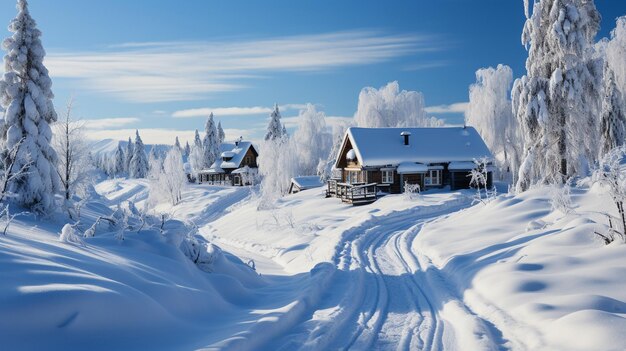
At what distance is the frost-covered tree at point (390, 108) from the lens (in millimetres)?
55438

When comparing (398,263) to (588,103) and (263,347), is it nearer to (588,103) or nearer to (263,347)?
(263,347)

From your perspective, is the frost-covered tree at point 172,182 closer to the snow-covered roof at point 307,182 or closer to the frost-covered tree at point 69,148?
the snow-covered roof at point 307,182

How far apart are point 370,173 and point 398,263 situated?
79.9ft

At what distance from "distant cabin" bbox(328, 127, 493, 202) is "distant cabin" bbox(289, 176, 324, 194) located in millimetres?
10970

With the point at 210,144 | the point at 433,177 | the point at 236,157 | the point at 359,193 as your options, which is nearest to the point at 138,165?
the point at 210,144

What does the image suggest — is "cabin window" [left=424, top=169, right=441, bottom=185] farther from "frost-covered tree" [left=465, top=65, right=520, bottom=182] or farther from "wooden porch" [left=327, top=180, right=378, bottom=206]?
"frost-covered tree" [left=465, top=65, right=520, bottom=182]

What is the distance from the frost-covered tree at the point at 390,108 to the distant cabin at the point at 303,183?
9324 millimetres

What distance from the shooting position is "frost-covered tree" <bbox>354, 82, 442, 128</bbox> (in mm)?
55438

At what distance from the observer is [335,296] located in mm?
9656

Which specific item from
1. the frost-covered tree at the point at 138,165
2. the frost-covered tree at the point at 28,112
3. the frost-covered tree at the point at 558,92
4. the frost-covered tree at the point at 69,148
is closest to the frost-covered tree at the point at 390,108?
the frost-covered tree at the point at 558,92

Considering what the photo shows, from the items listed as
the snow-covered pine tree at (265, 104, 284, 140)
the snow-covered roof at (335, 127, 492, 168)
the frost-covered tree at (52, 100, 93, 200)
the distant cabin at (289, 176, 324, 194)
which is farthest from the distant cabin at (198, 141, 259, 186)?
the frost-covered tree at (52, 100, 93, 200)

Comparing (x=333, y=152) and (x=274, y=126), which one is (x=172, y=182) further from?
(x=333, y=152)

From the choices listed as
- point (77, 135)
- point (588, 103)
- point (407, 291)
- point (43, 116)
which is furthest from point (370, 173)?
point (407, 291)

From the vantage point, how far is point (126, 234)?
10.5 meters
